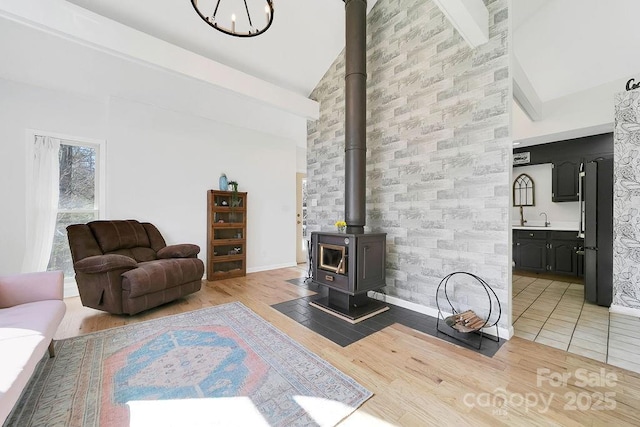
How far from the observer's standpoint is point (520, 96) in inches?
137

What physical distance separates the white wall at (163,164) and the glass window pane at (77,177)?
0.28 m

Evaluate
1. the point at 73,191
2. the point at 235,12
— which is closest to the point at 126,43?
the point at 235,12

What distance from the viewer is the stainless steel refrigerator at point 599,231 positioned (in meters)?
3.00

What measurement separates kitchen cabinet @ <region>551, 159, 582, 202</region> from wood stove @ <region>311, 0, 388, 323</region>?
147 inches

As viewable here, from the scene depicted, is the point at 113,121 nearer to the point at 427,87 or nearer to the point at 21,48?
the point at 21,48

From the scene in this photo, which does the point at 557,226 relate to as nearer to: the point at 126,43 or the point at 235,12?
the point at 235,12

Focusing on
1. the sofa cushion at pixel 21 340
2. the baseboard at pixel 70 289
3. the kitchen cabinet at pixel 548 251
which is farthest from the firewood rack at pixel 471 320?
the baseboard at pixel 70 289

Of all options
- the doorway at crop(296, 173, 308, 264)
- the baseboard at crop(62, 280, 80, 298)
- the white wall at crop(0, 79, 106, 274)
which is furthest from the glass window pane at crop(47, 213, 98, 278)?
the doorway at crop(296, 173, 308, 264)

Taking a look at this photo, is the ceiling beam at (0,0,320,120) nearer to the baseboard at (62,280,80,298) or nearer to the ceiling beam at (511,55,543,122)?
the baseboard at (62,280,80,298)

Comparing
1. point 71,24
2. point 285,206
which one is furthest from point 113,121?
point 285,206

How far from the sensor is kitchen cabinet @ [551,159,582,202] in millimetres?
4344

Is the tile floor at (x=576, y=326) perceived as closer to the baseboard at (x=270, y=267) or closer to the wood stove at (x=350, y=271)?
the wood stove at (x=350, y=271)

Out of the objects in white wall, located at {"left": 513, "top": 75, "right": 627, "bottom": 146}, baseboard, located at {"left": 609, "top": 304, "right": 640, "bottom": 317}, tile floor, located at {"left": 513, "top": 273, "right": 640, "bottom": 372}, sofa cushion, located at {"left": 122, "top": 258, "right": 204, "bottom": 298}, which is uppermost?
white wall, located at {"left": 513, "top": 75, "right": 627, "bottom": 146}

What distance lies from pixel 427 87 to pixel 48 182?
477 centimetres
